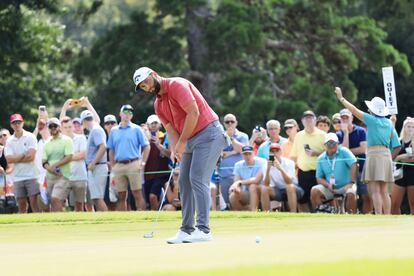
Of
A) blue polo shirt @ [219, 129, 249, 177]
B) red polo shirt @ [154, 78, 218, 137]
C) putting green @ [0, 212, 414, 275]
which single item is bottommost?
putting green @ [0, 212, 414, 275]

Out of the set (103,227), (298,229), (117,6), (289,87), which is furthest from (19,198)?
(117,6)

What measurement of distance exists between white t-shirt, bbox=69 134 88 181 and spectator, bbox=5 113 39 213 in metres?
0.70

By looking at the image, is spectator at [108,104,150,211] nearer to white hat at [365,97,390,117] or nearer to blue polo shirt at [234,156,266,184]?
blue polo shirt at [234,156,266,184]

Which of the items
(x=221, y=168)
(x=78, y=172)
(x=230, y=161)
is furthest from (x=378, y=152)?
(x=78, y=172)

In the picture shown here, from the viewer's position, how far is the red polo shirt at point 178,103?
41.8 feet

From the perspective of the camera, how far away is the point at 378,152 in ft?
64.6

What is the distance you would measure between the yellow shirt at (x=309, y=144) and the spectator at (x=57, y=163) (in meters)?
3.93

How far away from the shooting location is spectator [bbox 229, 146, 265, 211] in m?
21.0

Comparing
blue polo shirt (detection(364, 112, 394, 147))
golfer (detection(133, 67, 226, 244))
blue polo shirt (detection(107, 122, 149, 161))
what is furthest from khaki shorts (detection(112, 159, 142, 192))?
golfer (detection(133, 67, 226, 244))

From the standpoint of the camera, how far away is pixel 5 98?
1399 inches

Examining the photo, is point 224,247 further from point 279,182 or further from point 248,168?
point 248,168

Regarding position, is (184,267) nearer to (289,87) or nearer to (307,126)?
(307,126)

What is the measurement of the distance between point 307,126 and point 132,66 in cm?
1488

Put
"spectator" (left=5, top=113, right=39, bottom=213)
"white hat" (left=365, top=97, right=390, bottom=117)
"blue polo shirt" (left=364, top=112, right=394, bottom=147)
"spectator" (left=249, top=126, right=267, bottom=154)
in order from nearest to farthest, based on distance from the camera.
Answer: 1. "blue polo shirt" (left=364, top=112, right=394, bottom=147)
2. "white hat" (left=365, top=97, right=390, bottom=117)
3. "spectator" (left=5, top=113, right=39, bottom=213)
4. "spectator" (left=249, top=126, right=267, bottom=154)
